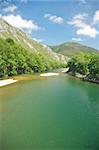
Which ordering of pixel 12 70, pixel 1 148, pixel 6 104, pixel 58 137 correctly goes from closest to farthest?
pixel 1 148 → pixel 58 137 → pixel 6 104 → pixel 12 70

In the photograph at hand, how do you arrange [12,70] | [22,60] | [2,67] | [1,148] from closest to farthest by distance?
[1,148] → [2,67] → [12,70] → [22,60]

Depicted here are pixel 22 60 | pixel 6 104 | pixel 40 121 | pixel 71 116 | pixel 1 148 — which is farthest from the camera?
pixel 22 60

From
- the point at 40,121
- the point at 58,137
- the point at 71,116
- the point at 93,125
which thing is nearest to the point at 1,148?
the point at 58,137

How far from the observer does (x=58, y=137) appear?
75.4ft

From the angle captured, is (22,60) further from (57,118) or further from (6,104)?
(57,118)

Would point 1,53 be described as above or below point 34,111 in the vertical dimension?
above

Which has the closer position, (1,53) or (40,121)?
(40,121)

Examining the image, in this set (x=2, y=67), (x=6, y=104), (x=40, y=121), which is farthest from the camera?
(x=2, y=67)

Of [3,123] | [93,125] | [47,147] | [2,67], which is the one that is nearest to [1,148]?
[47,147]

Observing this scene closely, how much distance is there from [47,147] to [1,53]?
73841 millimetres

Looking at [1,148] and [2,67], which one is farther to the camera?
[2,67]

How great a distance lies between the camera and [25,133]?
2400 cm

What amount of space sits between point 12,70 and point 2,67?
10.6 m

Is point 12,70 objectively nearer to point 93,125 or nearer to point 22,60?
point 22,60
